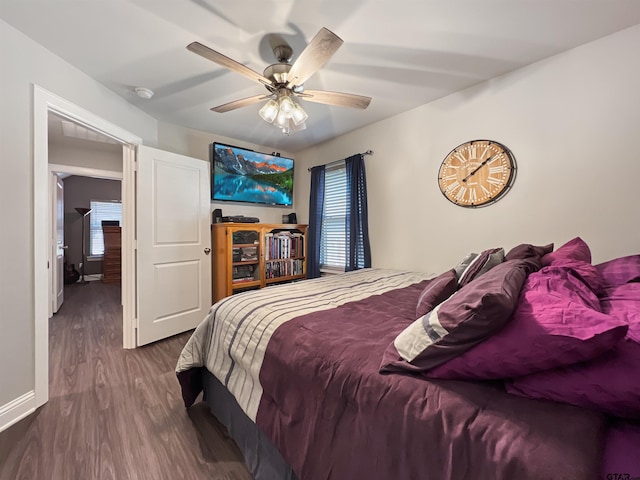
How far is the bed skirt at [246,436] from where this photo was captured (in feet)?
3.72

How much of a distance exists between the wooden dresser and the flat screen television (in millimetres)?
4354

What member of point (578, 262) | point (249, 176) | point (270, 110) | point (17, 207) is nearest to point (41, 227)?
point (17, 207)

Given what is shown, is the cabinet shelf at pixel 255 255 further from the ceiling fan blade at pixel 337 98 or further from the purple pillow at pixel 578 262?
the purple pillow at pixel 578 262

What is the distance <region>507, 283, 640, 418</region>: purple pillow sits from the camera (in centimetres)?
54

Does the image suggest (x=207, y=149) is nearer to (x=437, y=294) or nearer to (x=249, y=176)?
(x=249, y=176)

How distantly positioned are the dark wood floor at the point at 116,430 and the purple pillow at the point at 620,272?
202 cm

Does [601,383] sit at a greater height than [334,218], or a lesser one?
lesser

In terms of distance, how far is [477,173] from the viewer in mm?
2381

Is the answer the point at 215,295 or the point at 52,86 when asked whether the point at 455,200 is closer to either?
the point at 215,295

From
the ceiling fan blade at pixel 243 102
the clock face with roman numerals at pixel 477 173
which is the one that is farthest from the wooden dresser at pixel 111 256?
the clock face with roman numerals at pixel 477 173

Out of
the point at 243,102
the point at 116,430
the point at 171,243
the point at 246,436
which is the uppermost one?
the point at 243,102

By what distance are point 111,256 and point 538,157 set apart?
7.72 metres

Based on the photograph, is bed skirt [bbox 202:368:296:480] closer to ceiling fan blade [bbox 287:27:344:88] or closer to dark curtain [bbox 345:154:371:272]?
ceiling fan blade [bbox 287:27:344:88]

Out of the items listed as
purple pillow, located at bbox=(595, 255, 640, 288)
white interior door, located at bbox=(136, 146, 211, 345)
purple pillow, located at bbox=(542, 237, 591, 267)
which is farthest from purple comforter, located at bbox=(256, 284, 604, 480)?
white interior door, located at bbox=(136, 146, 211, 345)
